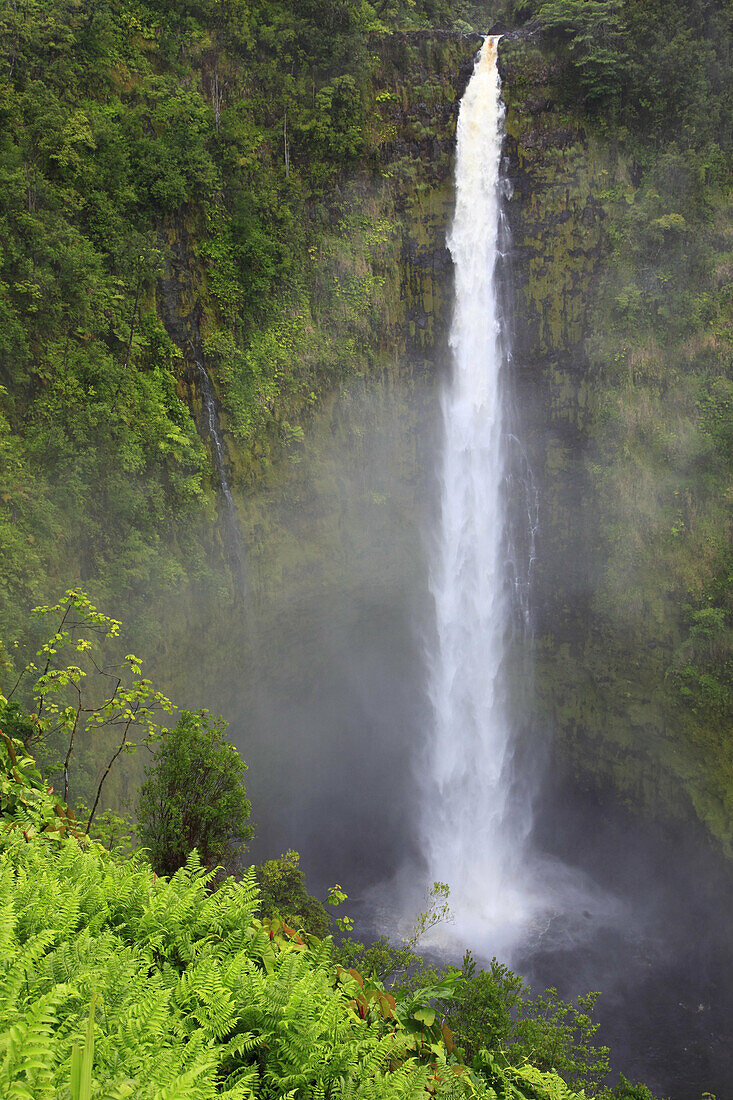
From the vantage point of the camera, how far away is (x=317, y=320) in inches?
701

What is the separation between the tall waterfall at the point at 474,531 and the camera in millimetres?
18141

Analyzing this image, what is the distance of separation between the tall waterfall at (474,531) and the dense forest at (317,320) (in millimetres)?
744

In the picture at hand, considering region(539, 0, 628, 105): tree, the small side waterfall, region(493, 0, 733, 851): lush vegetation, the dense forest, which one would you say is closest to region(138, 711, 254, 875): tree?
the dense forest

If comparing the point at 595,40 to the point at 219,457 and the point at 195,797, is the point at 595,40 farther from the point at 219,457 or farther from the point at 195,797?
the point at 195,797

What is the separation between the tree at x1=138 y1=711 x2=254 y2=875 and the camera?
26.9ft

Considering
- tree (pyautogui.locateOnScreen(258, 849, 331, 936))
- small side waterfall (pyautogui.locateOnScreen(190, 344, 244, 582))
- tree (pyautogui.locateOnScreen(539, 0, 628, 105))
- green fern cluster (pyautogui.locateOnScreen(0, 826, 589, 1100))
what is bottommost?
green fern cluster (pyautogui.locateOnScreen(0, 826, 589, 1100))

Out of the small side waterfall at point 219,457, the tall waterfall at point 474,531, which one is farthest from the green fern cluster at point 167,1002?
the tall waterfall at point 474,531

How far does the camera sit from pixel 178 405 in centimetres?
1531

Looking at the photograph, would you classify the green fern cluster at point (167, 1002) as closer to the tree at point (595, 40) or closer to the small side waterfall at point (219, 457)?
the small side waterfall at point (219, 457)

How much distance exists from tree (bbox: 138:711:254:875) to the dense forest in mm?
1392

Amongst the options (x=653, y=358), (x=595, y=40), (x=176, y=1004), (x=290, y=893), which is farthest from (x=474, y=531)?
(x=176, y=1004)

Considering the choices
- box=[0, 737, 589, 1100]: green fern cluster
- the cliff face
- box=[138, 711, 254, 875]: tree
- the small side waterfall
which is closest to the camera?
box=[0, 737, 589, 1100]: green fern cluster

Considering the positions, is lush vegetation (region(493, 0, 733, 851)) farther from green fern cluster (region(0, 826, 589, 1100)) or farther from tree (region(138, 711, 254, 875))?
green fern cluster (region(0, 826, 589, 1100))

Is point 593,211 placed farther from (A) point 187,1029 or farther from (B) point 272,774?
(A) point 187,1029
